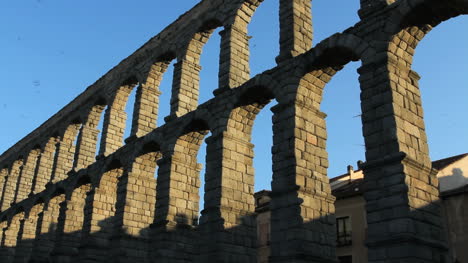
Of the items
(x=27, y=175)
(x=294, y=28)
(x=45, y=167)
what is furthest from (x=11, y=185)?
(x=294, y=28)

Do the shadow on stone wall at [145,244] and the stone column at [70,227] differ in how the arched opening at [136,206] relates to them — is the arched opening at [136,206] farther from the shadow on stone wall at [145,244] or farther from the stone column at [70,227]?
the stone column at [70,227]

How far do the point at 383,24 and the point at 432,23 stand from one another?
1.27m

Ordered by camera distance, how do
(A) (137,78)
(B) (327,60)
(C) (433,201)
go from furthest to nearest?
1. (A) (137,78)
2. (B) (327,60)
3. (C) (433,201)

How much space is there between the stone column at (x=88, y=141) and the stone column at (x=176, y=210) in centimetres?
933

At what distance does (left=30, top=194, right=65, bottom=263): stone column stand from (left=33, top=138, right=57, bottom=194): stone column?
12.2 feet

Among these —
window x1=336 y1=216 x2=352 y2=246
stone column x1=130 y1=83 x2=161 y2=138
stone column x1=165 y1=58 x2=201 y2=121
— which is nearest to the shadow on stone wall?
stone column x1=130 y1=83 x2=161 y2=138

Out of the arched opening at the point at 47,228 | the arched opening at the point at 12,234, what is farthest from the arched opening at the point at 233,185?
the arched opening at the point at 12,234

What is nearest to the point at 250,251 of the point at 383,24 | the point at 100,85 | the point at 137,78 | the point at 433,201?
the point at 433,201

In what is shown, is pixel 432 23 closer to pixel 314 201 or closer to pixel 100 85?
pixel 314 201

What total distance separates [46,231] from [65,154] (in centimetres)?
470

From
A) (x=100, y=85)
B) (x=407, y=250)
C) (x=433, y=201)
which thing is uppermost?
(x=100, y=85)

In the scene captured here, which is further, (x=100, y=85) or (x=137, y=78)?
(x=100, y=85)

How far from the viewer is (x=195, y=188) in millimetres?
19844

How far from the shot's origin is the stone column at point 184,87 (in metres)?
20.9
